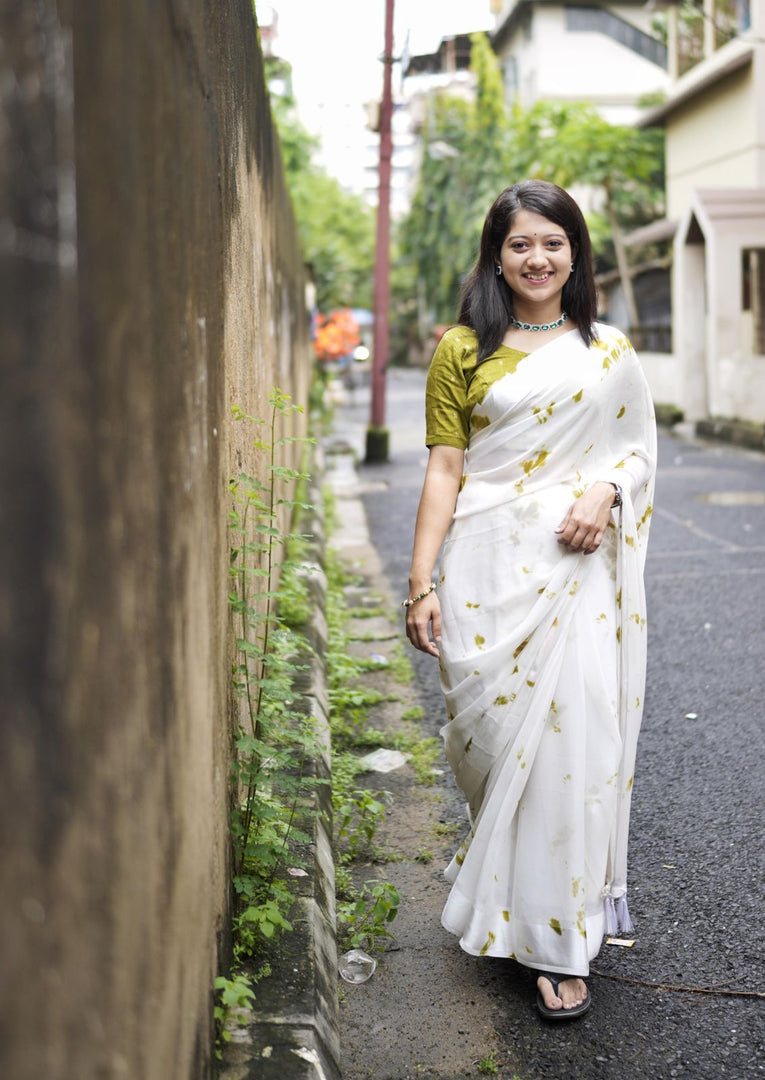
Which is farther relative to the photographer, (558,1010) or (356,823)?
(356,823)

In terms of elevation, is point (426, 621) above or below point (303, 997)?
above

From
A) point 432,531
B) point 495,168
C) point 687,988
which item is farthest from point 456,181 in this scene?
point 687,988

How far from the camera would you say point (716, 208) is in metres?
17.0

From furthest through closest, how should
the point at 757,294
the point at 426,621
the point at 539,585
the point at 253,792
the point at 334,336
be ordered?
the point at 334,336 → the point at 757,294 → the point at 426,621 → the point at 539,585 → the point at 253,792

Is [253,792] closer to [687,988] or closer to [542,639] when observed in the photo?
[542,639]

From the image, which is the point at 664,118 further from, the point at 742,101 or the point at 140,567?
the point at 140,567

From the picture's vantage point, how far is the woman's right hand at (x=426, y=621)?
3.05 m

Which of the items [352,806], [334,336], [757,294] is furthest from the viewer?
[334,336]

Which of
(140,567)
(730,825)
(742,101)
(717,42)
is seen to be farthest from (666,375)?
(140,567)

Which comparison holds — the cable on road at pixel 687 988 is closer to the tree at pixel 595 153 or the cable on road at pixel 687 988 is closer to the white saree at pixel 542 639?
the white saree at pixel 542 639

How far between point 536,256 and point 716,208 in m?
15.3

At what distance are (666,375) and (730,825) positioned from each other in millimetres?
16696

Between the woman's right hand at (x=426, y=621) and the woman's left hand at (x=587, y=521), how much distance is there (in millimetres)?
363

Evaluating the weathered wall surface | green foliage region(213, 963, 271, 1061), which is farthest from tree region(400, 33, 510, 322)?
the weathered wall surface
